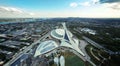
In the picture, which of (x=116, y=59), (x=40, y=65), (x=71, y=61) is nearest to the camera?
(x=40, y=65)

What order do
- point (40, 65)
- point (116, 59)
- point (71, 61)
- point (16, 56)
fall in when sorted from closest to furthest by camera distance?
point (40, 65) < point (71, 61) < point (116, 59) < point (16, 56)

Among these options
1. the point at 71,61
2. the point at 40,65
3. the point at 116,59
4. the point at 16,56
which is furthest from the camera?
the point at 16,56

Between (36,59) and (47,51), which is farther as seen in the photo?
(47,51)

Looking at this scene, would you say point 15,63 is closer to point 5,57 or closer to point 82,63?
point 5,57

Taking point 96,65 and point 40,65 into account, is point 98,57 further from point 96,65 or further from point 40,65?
point 40,65

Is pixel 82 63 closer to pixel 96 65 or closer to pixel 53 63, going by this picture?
pixel 96 65

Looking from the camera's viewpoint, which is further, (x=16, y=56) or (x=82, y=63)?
(x=16, y=56)

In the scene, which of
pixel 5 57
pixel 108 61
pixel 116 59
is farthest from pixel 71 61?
pixel 5 57

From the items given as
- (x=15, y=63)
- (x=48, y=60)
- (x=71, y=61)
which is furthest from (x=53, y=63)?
(x=15, y=63)
